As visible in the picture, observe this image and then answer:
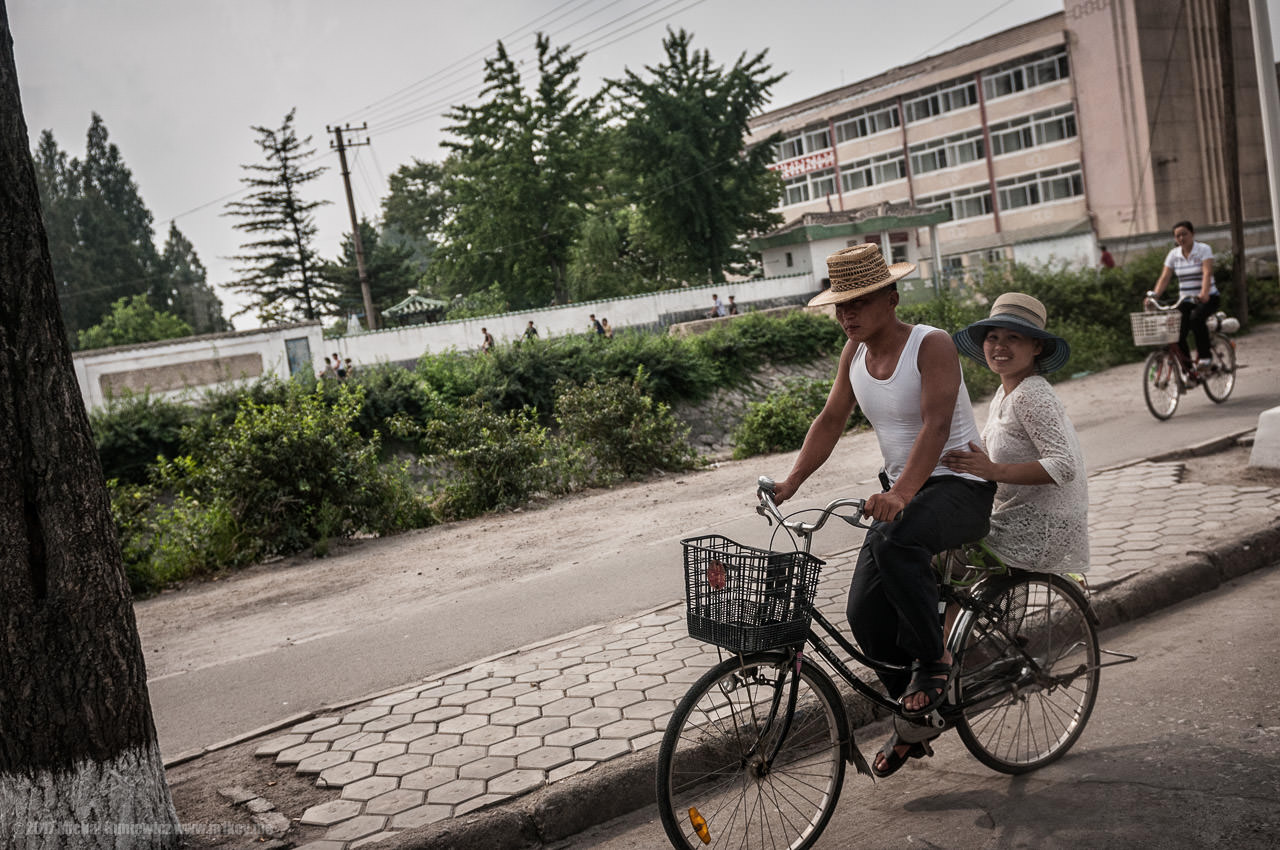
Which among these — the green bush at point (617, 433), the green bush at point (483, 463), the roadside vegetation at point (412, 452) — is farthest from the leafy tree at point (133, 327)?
the green bush at point (483, 463)

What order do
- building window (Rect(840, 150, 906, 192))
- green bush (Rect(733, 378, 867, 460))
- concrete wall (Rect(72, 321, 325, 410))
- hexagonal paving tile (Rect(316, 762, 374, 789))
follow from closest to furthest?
hexagonal paving tile (Rect(316, 762, 374, 789)), green bush (Rect(733, 378, 867, 460)), concrete wall (Rect(72, 321, 325, 410)), building window (Rect(840, 150, 906, 192))

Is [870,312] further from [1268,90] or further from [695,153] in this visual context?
[695,153]

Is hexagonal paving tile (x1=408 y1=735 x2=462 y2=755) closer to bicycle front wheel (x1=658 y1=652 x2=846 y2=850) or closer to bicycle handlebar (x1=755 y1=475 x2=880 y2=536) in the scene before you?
bicycle front wheel (x1=658 y1=652 x2=846 y2=850)

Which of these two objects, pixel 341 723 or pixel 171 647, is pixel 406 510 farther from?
pixel 341 723

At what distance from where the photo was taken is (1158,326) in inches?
482

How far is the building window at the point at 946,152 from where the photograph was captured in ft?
189

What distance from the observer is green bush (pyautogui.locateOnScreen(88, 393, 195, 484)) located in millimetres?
23922

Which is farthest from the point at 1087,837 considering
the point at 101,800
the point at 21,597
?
the point at 21,597

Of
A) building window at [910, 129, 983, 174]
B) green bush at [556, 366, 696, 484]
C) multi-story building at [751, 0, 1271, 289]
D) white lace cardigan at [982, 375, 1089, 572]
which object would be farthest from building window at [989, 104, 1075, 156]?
white lace cardigan at [982, 375, 1089, 572]

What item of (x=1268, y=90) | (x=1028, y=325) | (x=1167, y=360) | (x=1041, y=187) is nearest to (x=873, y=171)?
(x=1041, y=187)

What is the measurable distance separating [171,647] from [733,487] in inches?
254

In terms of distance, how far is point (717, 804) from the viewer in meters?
3.56

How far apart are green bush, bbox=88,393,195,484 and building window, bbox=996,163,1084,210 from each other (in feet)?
146

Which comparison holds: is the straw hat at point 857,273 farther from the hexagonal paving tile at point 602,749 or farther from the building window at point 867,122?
the building window at point 867,122
